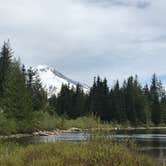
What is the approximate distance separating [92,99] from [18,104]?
43244 mm

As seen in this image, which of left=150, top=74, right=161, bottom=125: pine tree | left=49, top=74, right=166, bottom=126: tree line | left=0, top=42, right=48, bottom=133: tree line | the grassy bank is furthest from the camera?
left=150, top=74, right=161, bottom=125: pine tree

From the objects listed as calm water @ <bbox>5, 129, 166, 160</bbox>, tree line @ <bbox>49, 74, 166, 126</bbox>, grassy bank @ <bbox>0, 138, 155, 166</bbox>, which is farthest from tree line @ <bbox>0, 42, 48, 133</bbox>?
grassy bank @ <bbox>0, 138, 155, 166</bbox>

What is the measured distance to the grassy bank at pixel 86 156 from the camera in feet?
49.9

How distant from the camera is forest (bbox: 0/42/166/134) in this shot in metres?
91.6

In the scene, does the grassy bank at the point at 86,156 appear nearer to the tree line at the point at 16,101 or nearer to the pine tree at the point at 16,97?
the tree line at the point at 16,101

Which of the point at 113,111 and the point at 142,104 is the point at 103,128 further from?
the point at 142,104

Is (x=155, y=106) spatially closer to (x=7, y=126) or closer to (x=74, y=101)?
(x=74, y=101)

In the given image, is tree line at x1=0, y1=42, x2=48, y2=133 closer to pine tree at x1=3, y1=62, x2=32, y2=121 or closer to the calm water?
pine tree at x1=3, y1=62, x2=32, y2=121

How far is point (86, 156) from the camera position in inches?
615

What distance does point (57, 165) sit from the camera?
591 inches

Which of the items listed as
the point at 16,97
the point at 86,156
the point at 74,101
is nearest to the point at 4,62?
the point at 16,97

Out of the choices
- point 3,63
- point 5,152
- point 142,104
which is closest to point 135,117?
point 142,104

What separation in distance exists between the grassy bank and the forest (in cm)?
6961

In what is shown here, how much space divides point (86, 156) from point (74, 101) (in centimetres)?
12067
